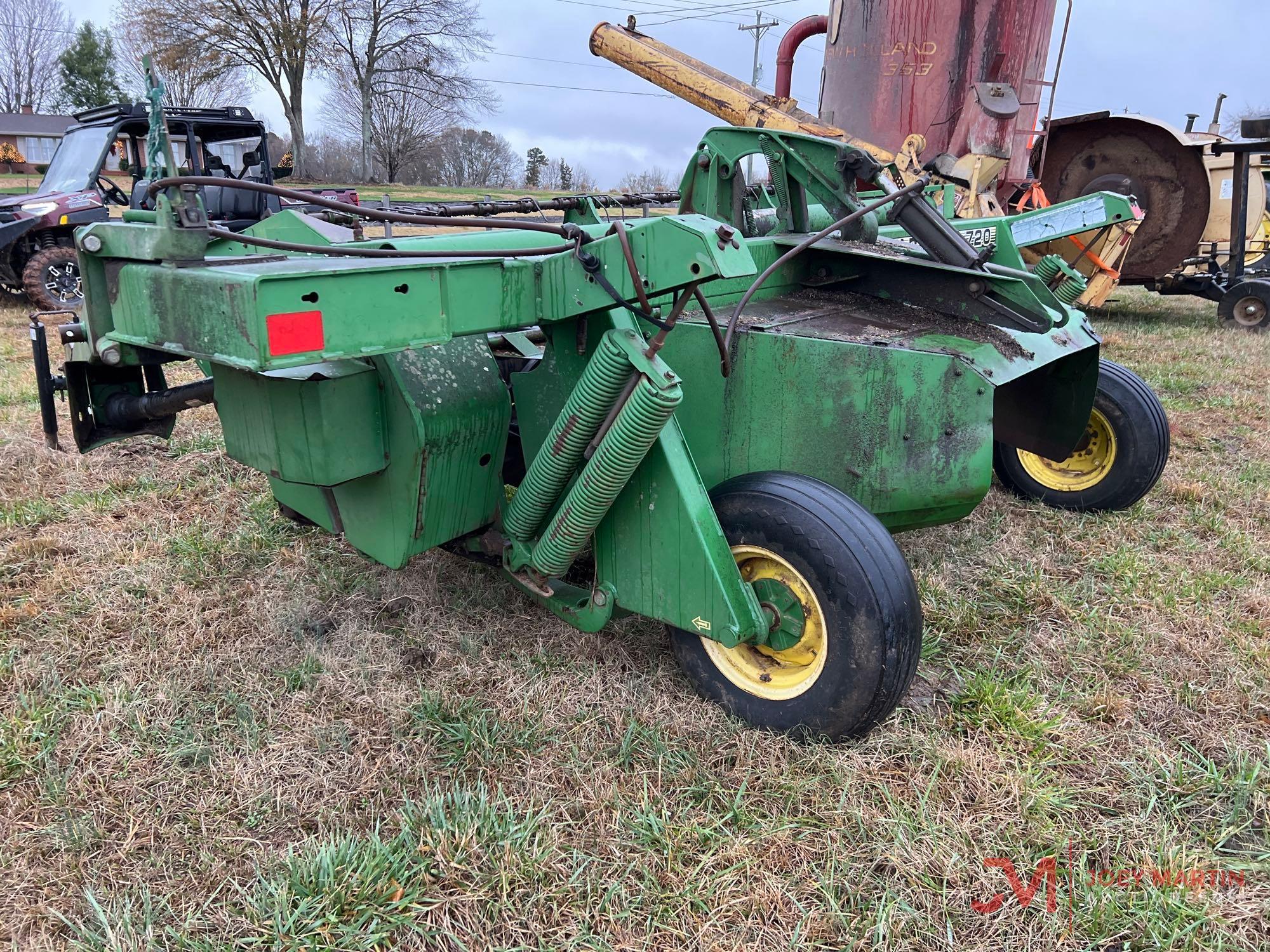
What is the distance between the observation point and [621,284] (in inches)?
88.7

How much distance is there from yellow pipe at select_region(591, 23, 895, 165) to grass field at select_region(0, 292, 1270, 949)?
12.0ft

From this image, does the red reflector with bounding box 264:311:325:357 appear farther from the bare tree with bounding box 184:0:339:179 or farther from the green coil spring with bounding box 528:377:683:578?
the bare tree with bounding box 184:0:339:179

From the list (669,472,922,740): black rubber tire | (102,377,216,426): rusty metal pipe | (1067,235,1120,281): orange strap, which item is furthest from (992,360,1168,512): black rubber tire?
(1067,235,1120,281): orange strap

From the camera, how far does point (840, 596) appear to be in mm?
2270

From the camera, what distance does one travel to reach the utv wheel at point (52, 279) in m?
8.41

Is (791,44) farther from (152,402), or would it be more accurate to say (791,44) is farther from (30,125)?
(30,125)

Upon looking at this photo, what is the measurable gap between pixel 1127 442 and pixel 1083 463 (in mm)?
245

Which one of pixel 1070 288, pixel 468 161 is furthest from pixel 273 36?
pixel 1070 288

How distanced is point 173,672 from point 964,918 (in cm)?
225

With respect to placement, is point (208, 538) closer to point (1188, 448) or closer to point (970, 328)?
point (970, 328)

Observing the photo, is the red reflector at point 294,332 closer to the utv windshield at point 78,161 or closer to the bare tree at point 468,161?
the utv windshield at point 78,161

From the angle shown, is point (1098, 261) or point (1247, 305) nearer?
point (1098, 261)

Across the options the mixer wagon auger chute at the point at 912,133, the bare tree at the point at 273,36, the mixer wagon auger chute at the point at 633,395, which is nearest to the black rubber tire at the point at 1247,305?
the mixer wagon auger chute at the point at 912,133

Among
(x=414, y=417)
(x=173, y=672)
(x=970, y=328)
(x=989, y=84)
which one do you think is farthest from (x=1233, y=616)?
(x=989, y=84)
